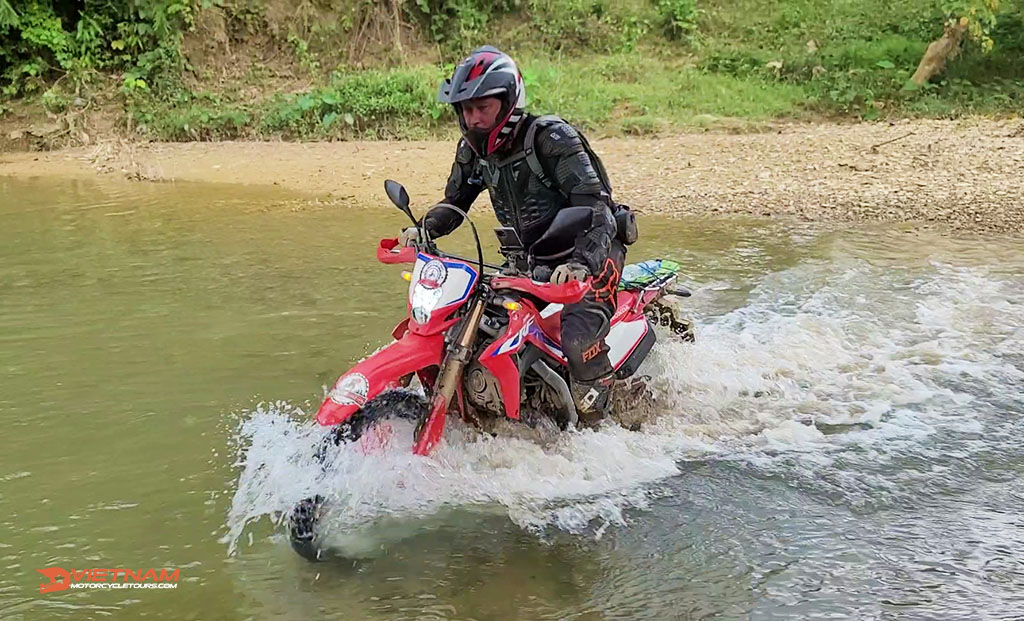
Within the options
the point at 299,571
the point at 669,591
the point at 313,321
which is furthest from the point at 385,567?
the point at 313,321

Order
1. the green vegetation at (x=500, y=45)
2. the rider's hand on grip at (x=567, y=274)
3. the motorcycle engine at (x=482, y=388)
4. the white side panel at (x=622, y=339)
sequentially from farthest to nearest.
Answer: the green vegetation at (x=500, y=45)
the white side panel at (x=622, y=339)
the motorcycle engine at (x=482, y=388)
the rider's hand on grip at (x=567, y=274)

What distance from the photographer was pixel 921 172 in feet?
37.7

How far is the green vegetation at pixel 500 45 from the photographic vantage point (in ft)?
51.6

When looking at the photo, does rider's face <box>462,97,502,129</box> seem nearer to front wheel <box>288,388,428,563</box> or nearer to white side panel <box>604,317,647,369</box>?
front wheel <box>288,388,428,563</box>

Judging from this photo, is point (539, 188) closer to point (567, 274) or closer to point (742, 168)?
point (567, 274)

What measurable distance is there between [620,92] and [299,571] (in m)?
13.6

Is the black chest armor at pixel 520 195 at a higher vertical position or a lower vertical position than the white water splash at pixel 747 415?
higher

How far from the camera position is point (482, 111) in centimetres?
409

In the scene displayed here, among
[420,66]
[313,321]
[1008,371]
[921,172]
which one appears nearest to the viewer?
[1008,371]

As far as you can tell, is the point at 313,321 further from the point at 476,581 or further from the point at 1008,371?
the point at 1008,371

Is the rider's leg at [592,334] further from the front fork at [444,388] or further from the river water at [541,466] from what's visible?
the front fork at [444,388]

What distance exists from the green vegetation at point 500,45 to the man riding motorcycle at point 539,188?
10.7 meters

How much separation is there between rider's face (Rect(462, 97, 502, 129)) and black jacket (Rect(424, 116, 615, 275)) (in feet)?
0.81

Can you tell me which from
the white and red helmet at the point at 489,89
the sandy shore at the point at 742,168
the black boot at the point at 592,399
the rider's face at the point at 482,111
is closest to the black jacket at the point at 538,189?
the white and red helmet at the point at 489,89
